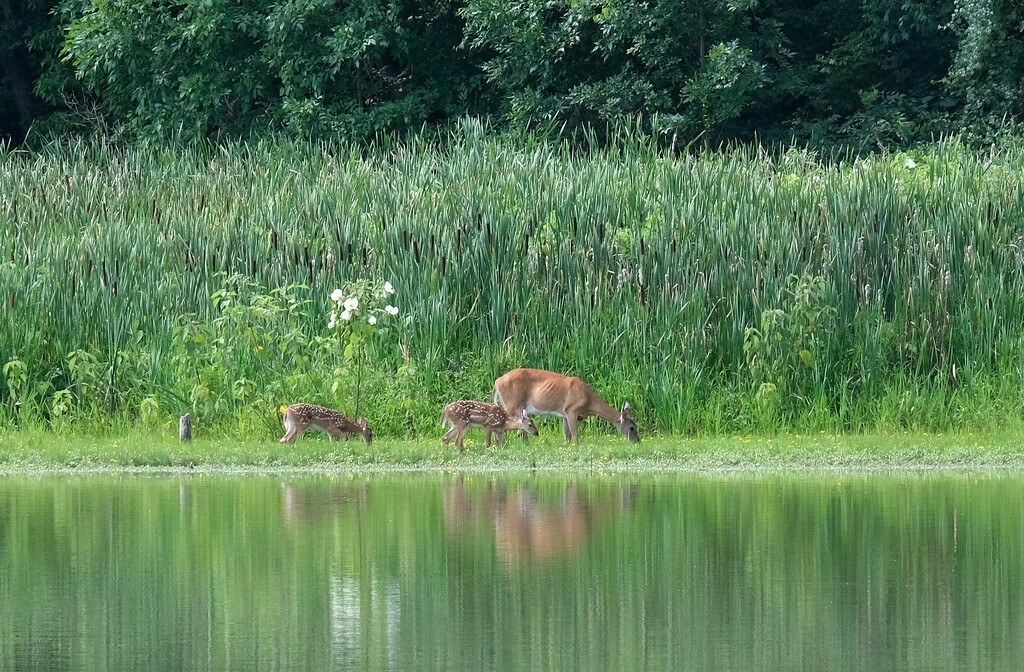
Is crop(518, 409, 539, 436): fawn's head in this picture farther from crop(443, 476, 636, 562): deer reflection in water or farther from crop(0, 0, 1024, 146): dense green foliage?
crop(0, 0, 1024, 146): dense green foliage

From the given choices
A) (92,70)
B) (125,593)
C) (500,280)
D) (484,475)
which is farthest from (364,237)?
(92,70)

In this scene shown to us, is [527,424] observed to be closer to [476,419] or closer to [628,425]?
[476,419]

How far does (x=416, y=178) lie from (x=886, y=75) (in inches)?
655

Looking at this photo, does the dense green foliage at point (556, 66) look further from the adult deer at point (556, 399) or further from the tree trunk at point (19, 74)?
the adult deer at point (556, 399)

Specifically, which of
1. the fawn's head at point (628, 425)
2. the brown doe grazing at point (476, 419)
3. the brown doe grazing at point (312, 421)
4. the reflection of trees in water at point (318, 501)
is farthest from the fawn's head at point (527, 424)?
the reflection of trees in water at point (318, 501)

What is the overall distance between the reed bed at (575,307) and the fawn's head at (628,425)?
2.95 feet

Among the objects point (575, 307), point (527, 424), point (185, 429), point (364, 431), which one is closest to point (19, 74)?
point (185, 429)

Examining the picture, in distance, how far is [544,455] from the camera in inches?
529

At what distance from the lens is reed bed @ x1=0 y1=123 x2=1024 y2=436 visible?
15.5 meters

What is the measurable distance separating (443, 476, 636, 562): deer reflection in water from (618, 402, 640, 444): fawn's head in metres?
2.65

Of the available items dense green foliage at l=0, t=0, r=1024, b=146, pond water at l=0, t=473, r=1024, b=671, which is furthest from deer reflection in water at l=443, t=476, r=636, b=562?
dense green foliage at l=0, t=0, r=1024, b=146

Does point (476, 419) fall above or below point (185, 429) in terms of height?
above

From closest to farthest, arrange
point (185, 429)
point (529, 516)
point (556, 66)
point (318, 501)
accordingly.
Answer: point (529, 516) → point (318, 501) → point (185, 429) → point (556, 66)

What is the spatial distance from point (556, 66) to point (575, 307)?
1483cm
